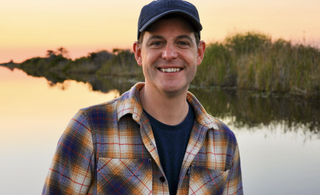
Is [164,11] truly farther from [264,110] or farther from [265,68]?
[265,68]

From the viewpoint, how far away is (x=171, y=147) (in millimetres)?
1498

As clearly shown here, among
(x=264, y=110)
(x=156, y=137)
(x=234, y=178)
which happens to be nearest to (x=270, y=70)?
(x=264, y=110)

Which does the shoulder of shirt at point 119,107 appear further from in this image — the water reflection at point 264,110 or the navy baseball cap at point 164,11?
the water reflection at point 264,110

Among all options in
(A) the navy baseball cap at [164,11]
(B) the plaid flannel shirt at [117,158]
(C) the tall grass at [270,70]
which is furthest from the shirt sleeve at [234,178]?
(C) the tall grass at [270,70]

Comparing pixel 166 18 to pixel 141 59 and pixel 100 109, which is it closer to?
pixel 141 59

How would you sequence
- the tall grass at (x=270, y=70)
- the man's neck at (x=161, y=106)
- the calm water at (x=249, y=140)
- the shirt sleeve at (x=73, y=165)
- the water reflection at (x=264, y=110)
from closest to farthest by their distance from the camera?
the shirt sleeve at (x=73, y=165), the man's neck at (x=161, y=106), the calm water at (x=249, y=140), the water reflection at (x=264, y=110), the tall grass at (x=270, y=70)

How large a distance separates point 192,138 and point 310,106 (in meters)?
6.67

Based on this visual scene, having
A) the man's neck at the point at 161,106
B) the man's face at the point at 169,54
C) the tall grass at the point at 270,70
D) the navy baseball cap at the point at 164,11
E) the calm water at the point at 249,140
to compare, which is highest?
the tall grass at the point at 270,70

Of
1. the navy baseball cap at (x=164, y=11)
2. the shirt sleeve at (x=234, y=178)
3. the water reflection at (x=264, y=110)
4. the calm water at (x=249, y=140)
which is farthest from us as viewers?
the water reflection at (x=264, y=110)

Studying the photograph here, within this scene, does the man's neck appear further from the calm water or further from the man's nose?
the calm water

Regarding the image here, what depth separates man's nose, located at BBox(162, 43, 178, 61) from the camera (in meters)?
1.51

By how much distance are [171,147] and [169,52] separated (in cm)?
44

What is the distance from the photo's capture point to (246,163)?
4105 mm

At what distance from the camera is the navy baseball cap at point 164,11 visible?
146cm
